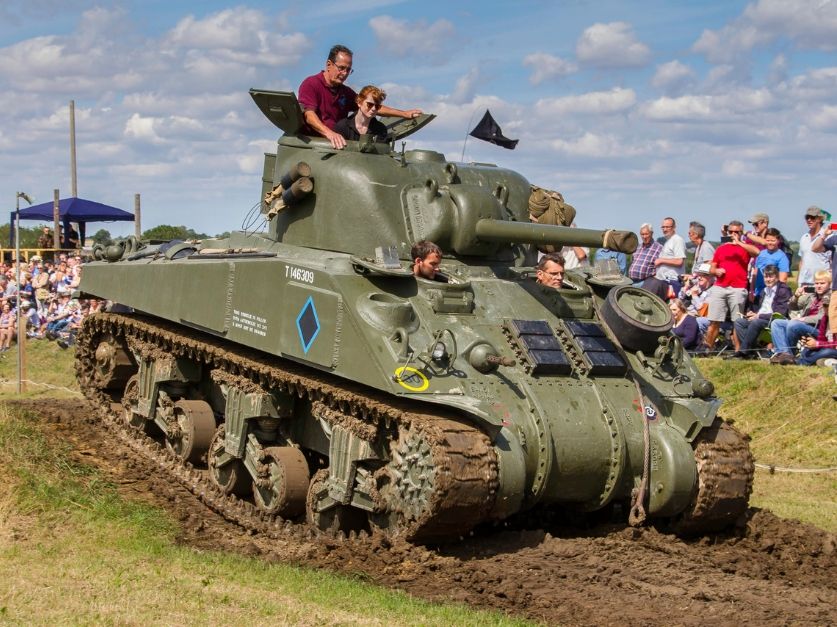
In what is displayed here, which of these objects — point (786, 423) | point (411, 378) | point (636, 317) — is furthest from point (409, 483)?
point (786, 423)

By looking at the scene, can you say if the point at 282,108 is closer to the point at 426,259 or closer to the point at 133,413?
the point at 426,259

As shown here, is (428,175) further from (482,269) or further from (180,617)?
(180,617)

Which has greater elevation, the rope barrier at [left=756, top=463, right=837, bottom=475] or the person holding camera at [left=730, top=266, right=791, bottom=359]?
the person holding camera at [left=730, top=266, right=791, bottom=359]

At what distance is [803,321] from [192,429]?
8995 millimetres

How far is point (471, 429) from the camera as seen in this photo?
10102mm

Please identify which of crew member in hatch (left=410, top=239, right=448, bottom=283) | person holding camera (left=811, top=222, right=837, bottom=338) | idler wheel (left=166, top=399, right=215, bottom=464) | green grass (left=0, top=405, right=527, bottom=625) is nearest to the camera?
green grass (left=0, top=405, right=527, bottom=625)

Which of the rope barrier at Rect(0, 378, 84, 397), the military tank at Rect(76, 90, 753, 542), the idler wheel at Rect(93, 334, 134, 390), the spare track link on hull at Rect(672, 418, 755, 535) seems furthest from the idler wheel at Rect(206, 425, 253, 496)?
the rope barrier at Rect(0, 378, 84, 397)

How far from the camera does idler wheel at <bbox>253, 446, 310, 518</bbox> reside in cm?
1207

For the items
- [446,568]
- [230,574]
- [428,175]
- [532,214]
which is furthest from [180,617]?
[532,214]

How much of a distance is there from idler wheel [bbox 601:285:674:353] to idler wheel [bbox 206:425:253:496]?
427 cm

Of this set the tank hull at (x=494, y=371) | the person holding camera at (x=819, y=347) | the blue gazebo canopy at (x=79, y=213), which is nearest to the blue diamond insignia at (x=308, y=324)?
the tank hull at (x=494, y=371)

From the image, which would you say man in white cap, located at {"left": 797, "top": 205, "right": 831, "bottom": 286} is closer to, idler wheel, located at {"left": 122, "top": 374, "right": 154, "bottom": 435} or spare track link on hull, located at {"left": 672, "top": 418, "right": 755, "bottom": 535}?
spare track link on hull, located at {"left": 672, "top": 418, "right": 755, "bottom": 535}

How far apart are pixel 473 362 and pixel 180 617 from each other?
352 cm

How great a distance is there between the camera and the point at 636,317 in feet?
38.9
